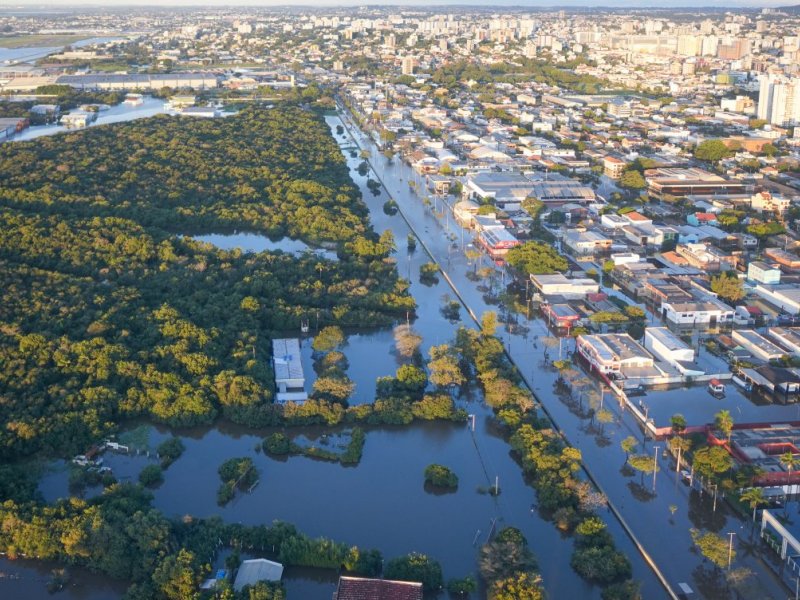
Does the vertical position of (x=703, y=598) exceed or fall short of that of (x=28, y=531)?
it falls short

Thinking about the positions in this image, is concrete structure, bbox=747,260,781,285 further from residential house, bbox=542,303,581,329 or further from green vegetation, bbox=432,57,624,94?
green vegetation, bbox=432,57,624,94

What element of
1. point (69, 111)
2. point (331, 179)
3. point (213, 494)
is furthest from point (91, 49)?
point (213, 494)

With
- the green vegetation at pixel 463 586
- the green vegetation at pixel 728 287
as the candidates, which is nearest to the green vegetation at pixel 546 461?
the green vegetation at pixel 463 586

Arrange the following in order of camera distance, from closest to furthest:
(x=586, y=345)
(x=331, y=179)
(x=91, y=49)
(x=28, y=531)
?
1. (x=28, y=531)
2. (x=586, y=345)
3. (x=331, y=179)
4. (x=91, y=49)

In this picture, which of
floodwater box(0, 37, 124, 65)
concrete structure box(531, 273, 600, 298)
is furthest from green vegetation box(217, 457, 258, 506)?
floodwater box(0, 37, 124, 65)

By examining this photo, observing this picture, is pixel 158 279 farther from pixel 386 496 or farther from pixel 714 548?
pixel 714 548

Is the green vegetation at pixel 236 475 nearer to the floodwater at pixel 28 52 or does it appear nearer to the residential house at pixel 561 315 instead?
the residential house at pixel 561 315

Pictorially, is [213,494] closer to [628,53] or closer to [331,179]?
[331,179]
